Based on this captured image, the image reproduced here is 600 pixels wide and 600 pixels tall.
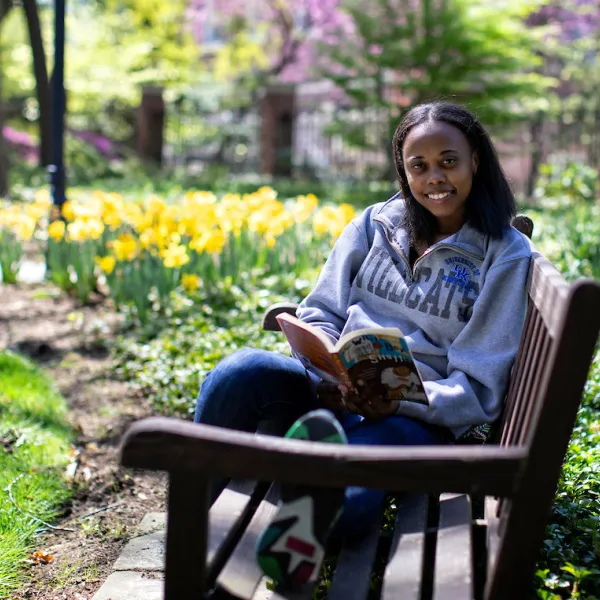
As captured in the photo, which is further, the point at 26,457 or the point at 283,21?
the point at 283,21

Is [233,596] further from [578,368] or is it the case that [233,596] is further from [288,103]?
[288,103]

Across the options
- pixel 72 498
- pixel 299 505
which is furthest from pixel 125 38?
pixel 299 505

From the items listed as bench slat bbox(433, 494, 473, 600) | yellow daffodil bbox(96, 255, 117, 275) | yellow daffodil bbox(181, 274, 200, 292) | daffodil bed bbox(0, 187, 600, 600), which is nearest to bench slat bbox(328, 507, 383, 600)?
bench slat bbox(433, 494, 473, 600)

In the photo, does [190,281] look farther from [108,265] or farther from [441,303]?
[441,303]

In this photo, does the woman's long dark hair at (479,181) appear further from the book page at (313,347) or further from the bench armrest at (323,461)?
the bench armrest at (323,461)

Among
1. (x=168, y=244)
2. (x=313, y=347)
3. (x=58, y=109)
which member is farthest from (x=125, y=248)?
(x=313, y=347)

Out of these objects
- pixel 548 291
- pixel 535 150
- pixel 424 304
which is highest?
pixel 535 150

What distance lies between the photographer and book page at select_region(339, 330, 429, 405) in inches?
76.1

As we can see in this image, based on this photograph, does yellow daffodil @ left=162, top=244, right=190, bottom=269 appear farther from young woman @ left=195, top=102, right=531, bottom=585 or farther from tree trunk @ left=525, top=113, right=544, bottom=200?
tree trunk @ left=525, top=113, right=544, bottom=200

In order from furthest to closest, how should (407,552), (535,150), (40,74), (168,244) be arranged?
(535,150) → (40,74) → (168,244) → (407,552)

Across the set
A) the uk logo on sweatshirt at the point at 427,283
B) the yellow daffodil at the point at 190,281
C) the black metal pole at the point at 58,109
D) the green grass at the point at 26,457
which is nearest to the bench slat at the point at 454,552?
the uk logo on sweatshirt at the point at 427,283

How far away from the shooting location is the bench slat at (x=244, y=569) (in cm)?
160

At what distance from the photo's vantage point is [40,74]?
12406mm

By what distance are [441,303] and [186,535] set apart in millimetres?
1057
